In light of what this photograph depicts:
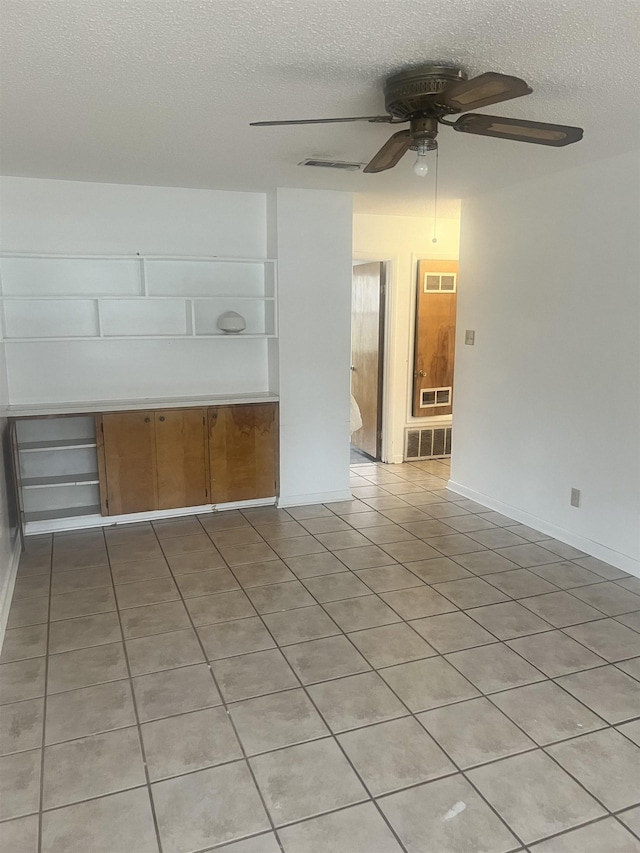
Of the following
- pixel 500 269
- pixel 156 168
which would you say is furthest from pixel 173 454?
pixel 500 269

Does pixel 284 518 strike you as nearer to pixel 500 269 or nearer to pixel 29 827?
pixel 500 269

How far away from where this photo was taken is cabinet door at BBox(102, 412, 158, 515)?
13.9 feet

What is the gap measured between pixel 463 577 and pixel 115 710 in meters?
2.02

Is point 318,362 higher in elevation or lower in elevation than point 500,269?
lower

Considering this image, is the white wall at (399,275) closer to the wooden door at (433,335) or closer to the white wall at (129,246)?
the wooden door at (433,335)

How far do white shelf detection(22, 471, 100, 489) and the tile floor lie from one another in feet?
1.54

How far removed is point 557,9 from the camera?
1.83 metres

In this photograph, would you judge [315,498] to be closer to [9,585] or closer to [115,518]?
[115,518]

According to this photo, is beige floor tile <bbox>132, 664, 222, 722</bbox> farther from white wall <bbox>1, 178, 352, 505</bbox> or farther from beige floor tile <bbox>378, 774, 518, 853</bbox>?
white wall <bbox>1, 178, 352, 505</bbox>

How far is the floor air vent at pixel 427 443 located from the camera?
6.36 m

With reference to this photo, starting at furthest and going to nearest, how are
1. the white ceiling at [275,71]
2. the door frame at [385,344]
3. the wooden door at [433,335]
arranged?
the wooden door at [433,335]
the door frame at [385,344]
the white ceiling at [275,71]

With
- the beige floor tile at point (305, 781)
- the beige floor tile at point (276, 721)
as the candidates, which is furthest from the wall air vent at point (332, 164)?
the beige floor tile at point (305, 781)

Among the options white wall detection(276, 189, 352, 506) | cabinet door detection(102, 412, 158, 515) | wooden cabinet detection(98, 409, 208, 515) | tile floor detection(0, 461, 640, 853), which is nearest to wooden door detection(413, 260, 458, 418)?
white wall detection(276, 189, 352, 506)

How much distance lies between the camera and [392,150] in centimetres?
253
